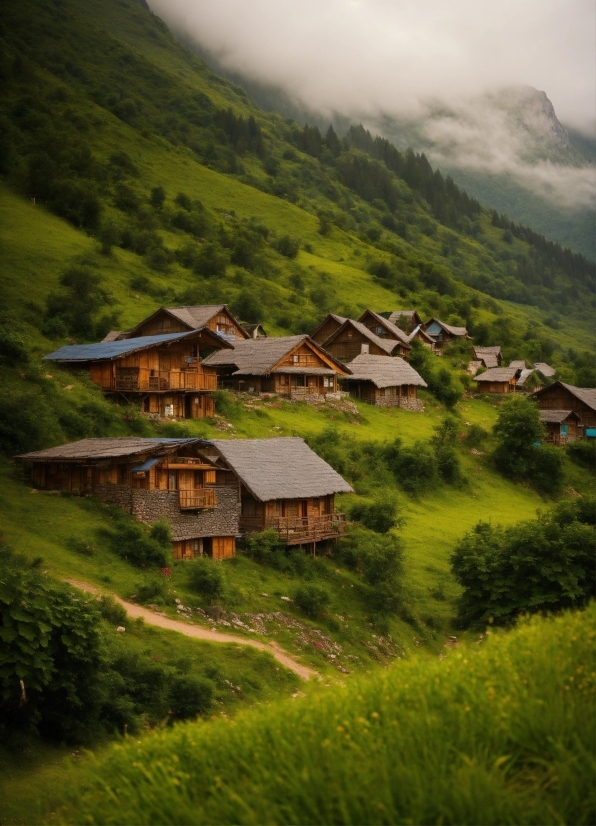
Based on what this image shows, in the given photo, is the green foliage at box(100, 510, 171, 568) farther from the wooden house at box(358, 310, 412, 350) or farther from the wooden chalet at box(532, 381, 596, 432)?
the wooden house at box(358, 310, 412, 350)

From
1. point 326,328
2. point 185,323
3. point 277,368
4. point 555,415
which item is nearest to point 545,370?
point 555,415

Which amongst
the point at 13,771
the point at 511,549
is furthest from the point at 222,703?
the point at 511,549

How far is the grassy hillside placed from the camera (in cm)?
908

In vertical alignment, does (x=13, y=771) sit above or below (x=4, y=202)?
below

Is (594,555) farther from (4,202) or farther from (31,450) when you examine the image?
(4,202)

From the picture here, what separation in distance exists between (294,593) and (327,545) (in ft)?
25.9

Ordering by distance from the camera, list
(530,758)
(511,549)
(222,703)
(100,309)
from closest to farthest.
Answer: (530,758) → (222,703) → (511,549) → (100,309)

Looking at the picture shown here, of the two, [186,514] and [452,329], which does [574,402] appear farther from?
[186,514]

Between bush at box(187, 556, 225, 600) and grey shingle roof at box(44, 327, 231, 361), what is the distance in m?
20.8

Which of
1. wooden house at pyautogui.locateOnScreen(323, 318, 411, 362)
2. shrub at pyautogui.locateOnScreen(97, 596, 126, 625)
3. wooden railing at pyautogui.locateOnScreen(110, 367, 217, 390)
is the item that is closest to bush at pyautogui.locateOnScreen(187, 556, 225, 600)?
shrub at pyautogui.locateOnScreen(97, 596, 126, 625)

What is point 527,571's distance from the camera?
36.8 meters

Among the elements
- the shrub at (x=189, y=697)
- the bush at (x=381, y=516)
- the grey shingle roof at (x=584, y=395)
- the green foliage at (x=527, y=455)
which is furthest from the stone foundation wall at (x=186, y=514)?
the grey shingle roof at (x=584, y=395)

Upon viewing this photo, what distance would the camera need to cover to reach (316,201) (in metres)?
193

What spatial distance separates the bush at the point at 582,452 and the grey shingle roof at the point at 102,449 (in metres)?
41.1
